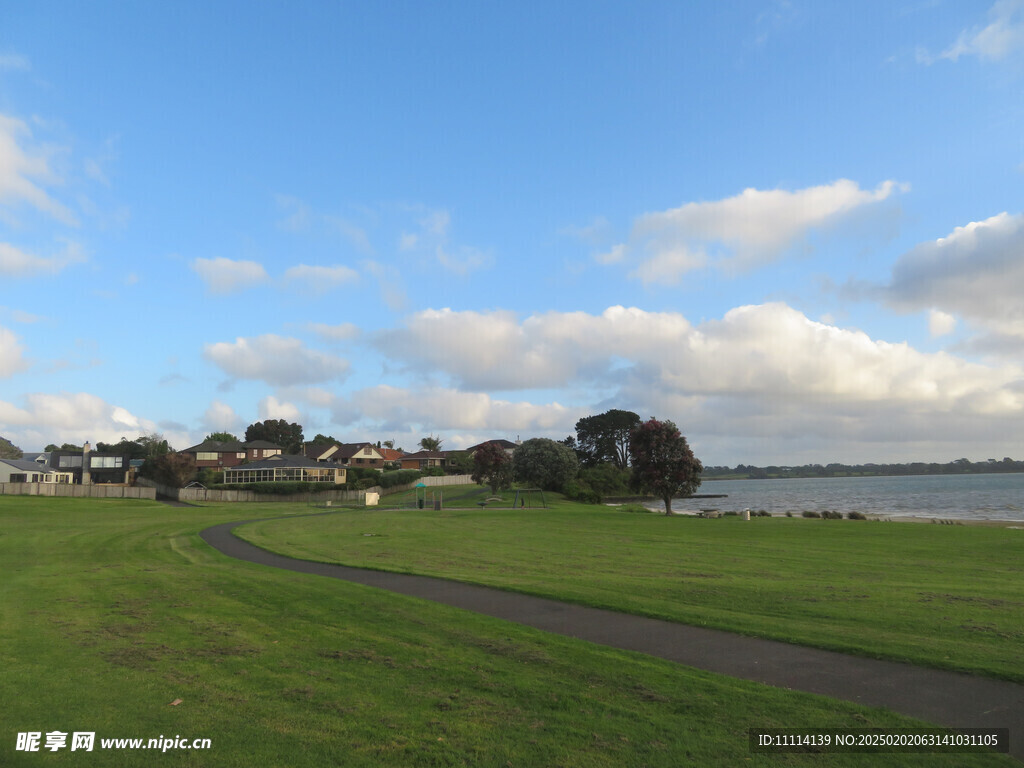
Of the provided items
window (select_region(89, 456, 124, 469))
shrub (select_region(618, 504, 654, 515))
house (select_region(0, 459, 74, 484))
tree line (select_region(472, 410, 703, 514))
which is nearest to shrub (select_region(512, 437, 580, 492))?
tree line (select_region(472, 410, 703, 514))

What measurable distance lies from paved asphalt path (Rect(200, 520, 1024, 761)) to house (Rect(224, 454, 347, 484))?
84.9 metres

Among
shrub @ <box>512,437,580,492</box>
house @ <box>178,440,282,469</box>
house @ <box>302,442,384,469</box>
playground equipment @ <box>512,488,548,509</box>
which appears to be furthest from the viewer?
house @ <box>302,442,384,469</box>

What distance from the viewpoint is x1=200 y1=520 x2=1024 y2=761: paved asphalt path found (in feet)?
25.0

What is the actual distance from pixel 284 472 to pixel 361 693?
92.9 metres

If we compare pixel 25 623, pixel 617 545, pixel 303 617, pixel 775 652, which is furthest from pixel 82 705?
pixel 617 545

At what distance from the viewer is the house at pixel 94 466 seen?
113750 mm

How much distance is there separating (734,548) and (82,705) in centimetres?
2263

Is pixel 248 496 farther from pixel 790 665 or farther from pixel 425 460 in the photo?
pixel 790 665

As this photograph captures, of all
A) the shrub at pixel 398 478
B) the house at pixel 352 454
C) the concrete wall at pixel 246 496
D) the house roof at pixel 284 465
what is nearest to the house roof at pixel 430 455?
the house at pixel 352 454

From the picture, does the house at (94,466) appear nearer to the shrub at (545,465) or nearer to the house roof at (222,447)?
the house roof at (222,447)

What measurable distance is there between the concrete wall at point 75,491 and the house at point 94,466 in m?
48.5

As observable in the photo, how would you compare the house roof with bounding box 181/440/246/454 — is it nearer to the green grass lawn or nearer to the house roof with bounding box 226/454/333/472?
the house roof with bounding box 226/454/333/472

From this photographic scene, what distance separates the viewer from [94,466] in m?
116

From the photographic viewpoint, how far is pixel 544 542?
2792cm
